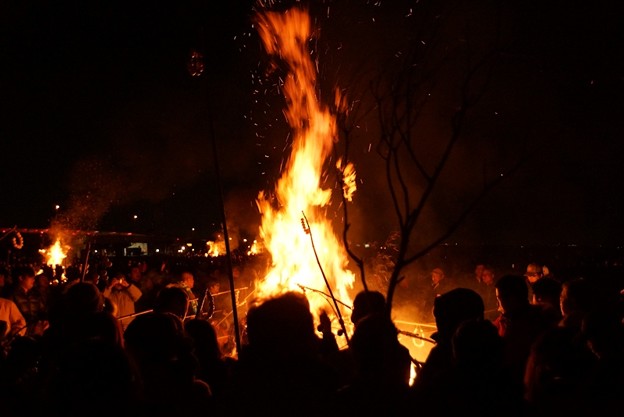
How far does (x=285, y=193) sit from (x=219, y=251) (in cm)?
3299

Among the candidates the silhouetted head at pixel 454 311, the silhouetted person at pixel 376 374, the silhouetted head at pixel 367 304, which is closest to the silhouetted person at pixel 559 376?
the silhouetted head at pixel 454 311

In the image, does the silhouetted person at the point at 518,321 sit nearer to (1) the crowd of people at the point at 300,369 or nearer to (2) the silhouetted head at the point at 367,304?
(1) the crowd of people at the point at 300,369

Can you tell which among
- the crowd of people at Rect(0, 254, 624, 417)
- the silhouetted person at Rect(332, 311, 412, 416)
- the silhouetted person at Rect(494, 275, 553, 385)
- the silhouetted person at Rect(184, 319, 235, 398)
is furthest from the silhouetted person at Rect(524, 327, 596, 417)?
the silhouetted person at Rect(184, 319, 235, 398)

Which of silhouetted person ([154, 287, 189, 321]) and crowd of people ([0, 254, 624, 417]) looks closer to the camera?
crowd of people ([0, 254, 624, 417])

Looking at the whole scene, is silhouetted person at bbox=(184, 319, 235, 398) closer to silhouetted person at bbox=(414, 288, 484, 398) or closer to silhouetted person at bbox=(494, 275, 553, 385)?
silhouetted person at bbox=(414, 288, 484, 398)

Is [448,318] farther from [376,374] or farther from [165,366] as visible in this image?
[165,366]

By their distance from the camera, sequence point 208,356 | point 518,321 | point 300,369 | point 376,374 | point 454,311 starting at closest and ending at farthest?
point 300,369
point 376,374
point 454,311
point 208,356
point 518,321

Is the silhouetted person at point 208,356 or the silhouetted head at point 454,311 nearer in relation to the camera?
the silhouetted head at point 454,311

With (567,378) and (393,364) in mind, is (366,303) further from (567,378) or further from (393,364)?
(567,378)

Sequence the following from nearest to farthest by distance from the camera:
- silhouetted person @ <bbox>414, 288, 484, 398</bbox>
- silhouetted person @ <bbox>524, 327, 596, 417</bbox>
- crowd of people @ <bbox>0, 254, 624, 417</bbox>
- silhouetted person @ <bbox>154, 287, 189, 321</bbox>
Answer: crowd of people @ <bbox>0, 254, 624, 417</bbox>
silhouetted person @ <bbox>524, 327, 596, 417</bbox>
silhouetted person @ <bbox>414, 288, 484, 398</bbox>
silhouetted person @ <bbox>154, 287, 189, 321</bbox>

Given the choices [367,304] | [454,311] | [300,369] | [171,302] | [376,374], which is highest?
[171,302]

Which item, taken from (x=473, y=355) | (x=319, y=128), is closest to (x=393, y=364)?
(x=473, y=355)

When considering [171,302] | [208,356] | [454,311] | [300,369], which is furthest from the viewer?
[171,302]

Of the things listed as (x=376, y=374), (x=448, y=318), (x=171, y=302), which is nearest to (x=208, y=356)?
(x=171, y=302)
